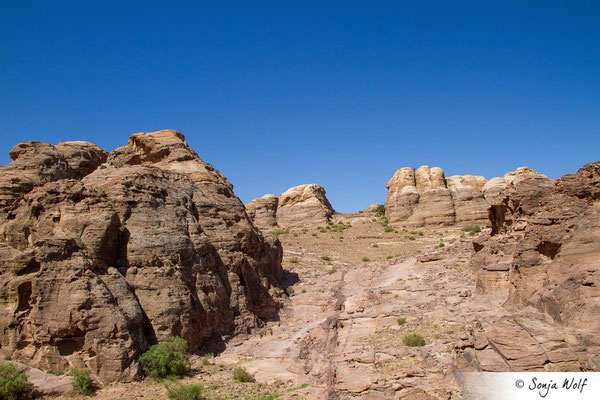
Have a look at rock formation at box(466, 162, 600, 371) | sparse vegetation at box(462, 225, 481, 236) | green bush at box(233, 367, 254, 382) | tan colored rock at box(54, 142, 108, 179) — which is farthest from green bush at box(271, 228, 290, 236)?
green bush at box(233, 367, 254, 382)

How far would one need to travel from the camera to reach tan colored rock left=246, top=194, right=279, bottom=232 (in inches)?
1984

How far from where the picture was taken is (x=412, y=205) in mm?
46750

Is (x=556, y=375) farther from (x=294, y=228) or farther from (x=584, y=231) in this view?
(x=294, y=228)

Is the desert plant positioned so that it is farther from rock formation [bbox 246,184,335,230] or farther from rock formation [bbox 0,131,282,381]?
rock formation [bbox 246,184,335,230]

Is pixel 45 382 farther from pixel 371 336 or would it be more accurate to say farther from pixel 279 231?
pixel 279 231

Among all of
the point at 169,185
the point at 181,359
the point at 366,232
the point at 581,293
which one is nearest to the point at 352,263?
the point at 366,232

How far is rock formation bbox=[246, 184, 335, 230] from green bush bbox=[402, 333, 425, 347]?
37.9 meters

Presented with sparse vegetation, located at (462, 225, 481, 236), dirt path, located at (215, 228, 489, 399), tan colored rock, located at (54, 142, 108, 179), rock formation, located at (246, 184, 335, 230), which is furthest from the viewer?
rock formation, located at (246, 184, 335, 230)

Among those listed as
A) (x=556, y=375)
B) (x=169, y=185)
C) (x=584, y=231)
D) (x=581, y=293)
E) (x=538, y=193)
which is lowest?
(x=556, y=375)

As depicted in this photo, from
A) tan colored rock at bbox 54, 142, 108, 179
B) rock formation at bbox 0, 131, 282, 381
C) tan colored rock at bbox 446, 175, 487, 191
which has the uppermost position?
tan colored rock at bbox 446, 175, 487, 191

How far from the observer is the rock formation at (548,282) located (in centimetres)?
846

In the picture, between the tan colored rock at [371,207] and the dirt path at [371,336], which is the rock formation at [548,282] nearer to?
the dirt path at [371,336]

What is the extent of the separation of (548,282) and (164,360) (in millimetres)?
9874

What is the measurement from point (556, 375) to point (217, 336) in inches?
419
